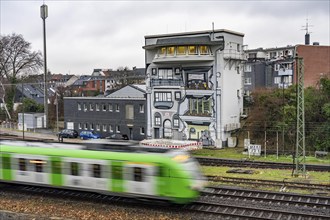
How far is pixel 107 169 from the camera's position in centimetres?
1702

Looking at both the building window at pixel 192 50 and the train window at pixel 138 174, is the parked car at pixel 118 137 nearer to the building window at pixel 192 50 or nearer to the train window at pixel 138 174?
the building window at pixel 192 50

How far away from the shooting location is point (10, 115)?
68062 millimetres

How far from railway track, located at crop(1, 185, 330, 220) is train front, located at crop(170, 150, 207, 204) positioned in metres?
0.93

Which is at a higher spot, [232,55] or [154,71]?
[232,55]

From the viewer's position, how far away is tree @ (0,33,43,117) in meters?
61.9

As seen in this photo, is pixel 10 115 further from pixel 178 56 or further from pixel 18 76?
pixel 178 56

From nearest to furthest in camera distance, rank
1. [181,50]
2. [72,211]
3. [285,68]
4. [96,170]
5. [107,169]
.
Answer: [72,211]
[107,169]
[96,170]
[181,50]
[285,68]

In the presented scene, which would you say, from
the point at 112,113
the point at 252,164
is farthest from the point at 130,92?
the point at 252,164

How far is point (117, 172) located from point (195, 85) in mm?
27283

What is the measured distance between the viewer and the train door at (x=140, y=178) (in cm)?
1597

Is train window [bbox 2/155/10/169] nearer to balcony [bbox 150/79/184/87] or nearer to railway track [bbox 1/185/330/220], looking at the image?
railway track [bbox 1/185/330/220]

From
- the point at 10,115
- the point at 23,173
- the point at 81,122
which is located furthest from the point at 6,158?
the point at 10,115

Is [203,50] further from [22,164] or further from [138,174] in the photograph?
[138,174]

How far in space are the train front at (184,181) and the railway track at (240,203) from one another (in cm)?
93
